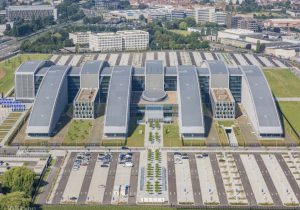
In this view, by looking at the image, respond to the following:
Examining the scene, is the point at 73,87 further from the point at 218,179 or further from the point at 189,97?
the point at 218,179

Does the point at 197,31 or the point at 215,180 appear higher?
the point at 197,31

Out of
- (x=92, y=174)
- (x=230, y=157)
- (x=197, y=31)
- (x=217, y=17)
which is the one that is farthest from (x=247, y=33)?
(x=92, y=174)

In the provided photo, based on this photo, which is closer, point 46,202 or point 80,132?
point 46,202

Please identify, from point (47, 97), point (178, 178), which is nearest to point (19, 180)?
point (178, 178)

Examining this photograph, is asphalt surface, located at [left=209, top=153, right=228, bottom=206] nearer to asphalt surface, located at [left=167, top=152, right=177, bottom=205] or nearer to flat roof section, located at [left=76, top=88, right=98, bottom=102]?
asphalt surface, located at [left=167, top=152, right=177, bottom=205]

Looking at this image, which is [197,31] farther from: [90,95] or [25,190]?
[25,190]

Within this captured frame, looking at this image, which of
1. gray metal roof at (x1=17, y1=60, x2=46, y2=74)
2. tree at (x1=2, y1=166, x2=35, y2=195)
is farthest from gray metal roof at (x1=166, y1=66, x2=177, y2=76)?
tree at (x1=2, y1=166, x2=35, y2=195)
